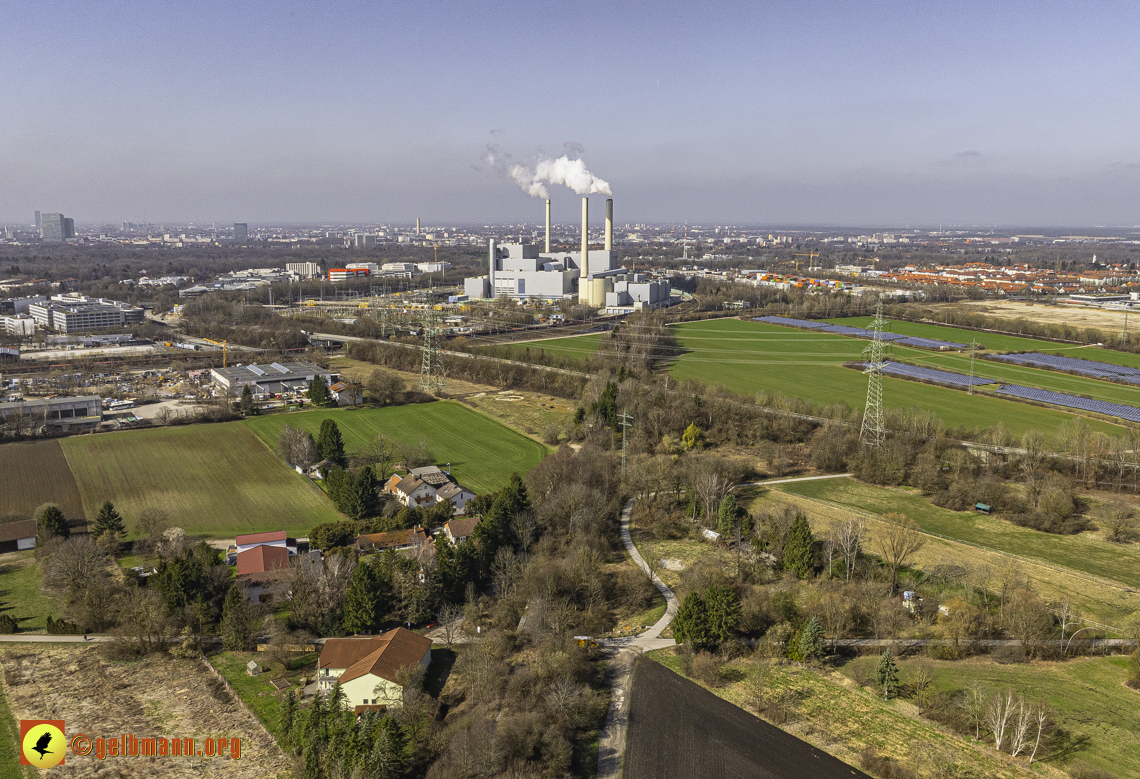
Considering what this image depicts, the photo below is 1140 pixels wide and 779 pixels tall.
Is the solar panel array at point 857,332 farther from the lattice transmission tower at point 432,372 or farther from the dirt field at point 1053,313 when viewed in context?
the lattice transmission tower at point 432,372

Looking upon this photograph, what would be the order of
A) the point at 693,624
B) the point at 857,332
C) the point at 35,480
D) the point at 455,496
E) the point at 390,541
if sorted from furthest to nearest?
the point at 857,332, the point at 35,480, the point at 455,496, the point at 390,541, the point at 693,624

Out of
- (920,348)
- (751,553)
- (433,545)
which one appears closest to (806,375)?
(920,348)

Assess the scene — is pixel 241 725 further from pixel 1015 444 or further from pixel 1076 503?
pixel 1015 444

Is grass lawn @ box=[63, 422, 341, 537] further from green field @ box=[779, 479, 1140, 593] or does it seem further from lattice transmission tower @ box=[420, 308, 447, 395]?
green field @ box=[779, 479, 1140, 593]

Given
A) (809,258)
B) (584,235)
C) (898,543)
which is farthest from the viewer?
(809,258)

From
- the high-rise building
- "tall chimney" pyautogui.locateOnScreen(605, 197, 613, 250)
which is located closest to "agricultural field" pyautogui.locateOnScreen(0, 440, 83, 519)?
"tall chimney" pyautogui.locateOnScreen(605, 197, 613, 250)

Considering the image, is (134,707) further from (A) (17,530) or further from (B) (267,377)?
(B) (267,377)

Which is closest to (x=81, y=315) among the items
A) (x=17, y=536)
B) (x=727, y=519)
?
(x=17, y=536)
